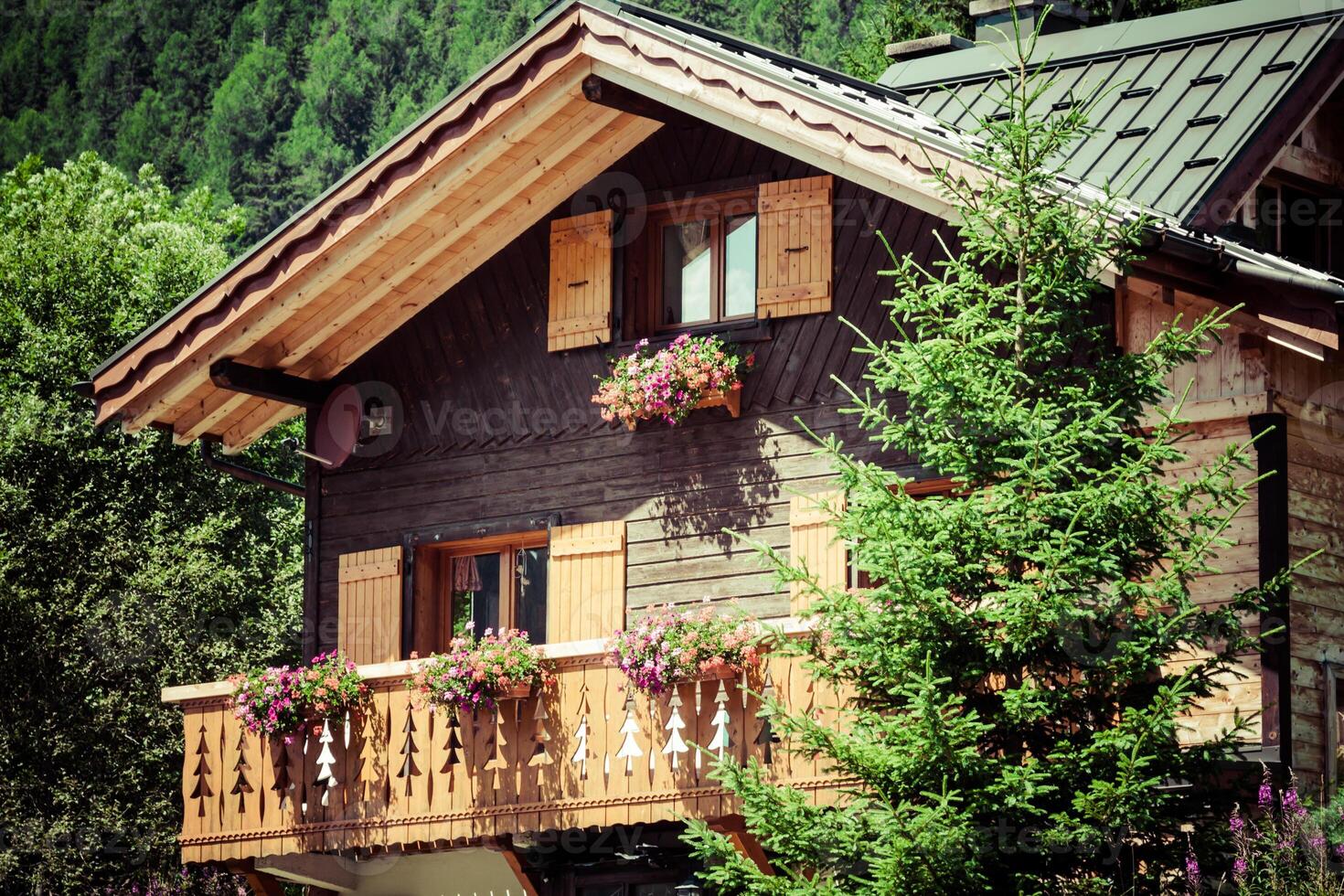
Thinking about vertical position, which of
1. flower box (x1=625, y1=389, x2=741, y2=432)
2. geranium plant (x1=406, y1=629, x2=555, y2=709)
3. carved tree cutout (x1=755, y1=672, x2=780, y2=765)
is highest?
flower box (x1=625, y1=389, x2=741, y2=432)

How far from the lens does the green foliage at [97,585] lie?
24.3 meters

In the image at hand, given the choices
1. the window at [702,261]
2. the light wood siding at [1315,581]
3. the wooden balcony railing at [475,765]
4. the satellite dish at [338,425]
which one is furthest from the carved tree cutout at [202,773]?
the light wood siding at [1315,581]

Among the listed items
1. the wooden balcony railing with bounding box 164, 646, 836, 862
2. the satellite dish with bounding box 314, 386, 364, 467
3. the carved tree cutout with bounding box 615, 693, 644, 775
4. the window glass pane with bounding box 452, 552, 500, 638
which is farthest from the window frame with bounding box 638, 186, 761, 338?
the carved tree cutout with bounding box 615, 693, 644, 775

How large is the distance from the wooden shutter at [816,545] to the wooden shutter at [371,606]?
3734 millimetres

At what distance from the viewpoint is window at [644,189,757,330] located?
56.4 feet

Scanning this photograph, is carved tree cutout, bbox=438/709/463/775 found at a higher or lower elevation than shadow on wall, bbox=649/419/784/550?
lower

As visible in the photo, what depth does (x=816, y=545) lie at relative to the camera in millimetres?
16016

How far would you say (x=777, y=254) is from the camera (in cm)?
1683

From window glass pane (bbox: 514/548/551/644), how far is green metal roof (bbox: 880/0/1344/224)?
5071mm

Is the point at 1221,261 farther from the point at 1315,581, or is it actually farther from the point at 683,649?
the point at 683,649

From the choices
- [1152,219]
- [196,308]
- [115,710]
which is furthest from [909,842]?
[115,710]

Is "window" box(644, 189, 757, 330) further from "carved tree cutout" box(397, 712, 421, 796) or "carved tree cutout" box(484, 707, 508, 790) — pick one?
"carved tree cutout" box(397, 712, 421, 796)

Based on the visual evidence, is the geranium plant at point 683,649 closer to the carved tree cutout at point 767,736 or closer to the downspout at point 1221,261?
the carved tree cutout at point 767,736

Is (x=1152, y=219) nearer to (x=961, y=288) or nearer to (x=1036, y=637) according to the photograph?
(x=961, y=288)
